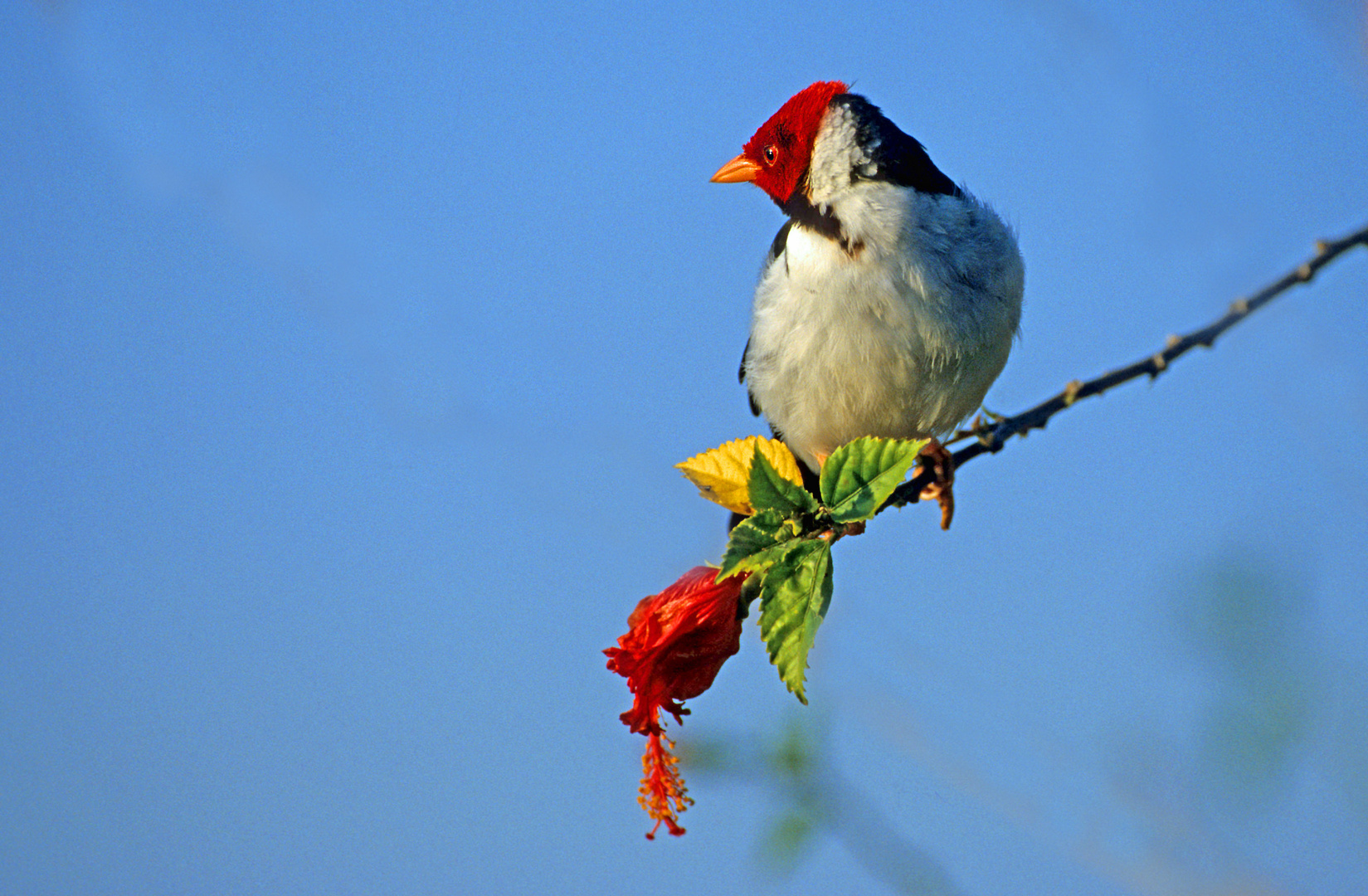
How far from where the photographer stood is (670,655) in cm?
139

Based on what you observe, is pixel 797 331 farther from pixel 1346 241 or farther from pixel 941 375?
pixel 1346 241

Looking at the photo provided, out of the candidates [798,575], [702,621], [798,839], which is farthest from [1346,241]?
[798,839]

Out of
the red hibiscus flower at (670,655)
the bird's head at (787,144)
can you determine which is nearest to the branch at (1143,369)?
the red hibiscus flower at (670,655)

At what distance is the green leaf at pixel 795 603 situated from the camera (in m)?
1.30

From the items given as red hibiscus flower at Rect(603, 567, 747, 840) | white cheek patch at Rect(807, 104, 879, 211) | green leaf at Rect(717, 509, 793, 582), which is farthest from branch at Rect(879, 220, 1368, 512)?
white cheek patch at Rect(807, 104, 879, 211)

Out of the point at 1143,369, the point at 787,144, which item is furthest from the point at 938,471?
the point at 1143,369

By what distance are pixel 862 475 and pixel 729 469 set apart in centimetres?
24

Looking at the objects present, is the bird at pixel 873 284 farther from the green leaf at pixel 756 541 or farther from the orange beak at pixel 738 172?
the green leaf at pixel 756 541

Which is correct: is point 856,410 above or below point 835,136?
below

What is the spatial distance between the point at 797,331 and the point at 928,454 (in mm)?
380

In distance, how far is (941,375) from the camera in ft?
6.64

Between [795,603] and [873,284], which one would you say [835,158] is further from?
[795,603]

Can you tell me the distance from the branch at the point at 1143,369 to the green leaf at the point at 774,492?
0.11 metres

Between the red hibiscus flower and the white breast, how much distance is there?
0.74m
